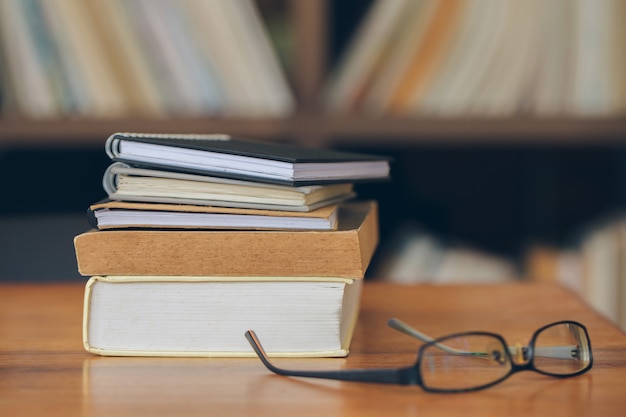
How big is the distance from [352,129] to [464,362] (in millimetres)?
811

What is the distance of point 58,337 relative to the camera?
2.36 ft

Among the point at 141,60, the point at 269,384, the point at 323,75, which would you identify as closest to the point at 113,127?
the point at 141,60

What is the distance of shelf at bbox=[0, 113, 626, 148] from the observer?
136 cm

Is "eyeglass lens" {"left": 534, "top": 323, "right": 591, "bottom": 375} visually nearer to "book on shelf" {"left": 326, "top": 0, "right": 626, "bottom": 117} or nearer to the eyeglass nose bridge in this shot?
the eyeglass nose bridge

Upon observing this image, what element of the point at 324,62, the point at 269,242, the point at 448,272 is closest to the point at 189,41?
the point at 324,62

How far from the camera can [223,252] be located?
2.01 feet

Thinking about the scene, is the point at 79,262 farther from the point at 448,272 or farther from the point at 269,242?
the point at 448,272

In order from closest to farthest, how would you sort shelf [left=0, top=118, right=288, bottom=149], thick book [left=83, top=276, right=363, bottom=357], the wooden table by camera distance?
the wooden table, thick book [left=83, top=276, right=363, bottom=357], shelf [left=0, top=118, right=288, bottom=149]

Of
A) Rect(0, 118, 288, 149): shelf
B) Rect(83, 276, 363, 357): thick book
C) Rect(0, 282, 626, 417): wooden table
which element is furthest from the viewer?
Rect(0, 118, 288, 149): shelf

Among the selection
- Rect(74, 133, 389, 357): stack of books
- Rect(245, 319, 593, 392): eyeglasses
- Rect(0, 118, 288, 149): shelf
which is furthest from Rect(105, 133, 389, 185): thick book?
Rect(0, 118, 288, 149): shelf

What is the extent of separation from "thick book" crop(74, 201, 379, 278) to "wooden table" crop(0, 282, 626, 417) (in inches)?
3.0

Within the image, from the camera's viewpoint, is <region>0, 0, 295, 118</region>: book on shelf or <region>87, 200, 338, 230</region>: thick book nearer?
<region>87, 200, 338, 230</region>: thick book

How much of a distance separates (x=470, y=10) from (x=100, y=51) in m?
0.68

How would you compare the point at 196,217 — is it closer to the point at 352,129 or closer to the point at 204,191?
the point at 204,191
